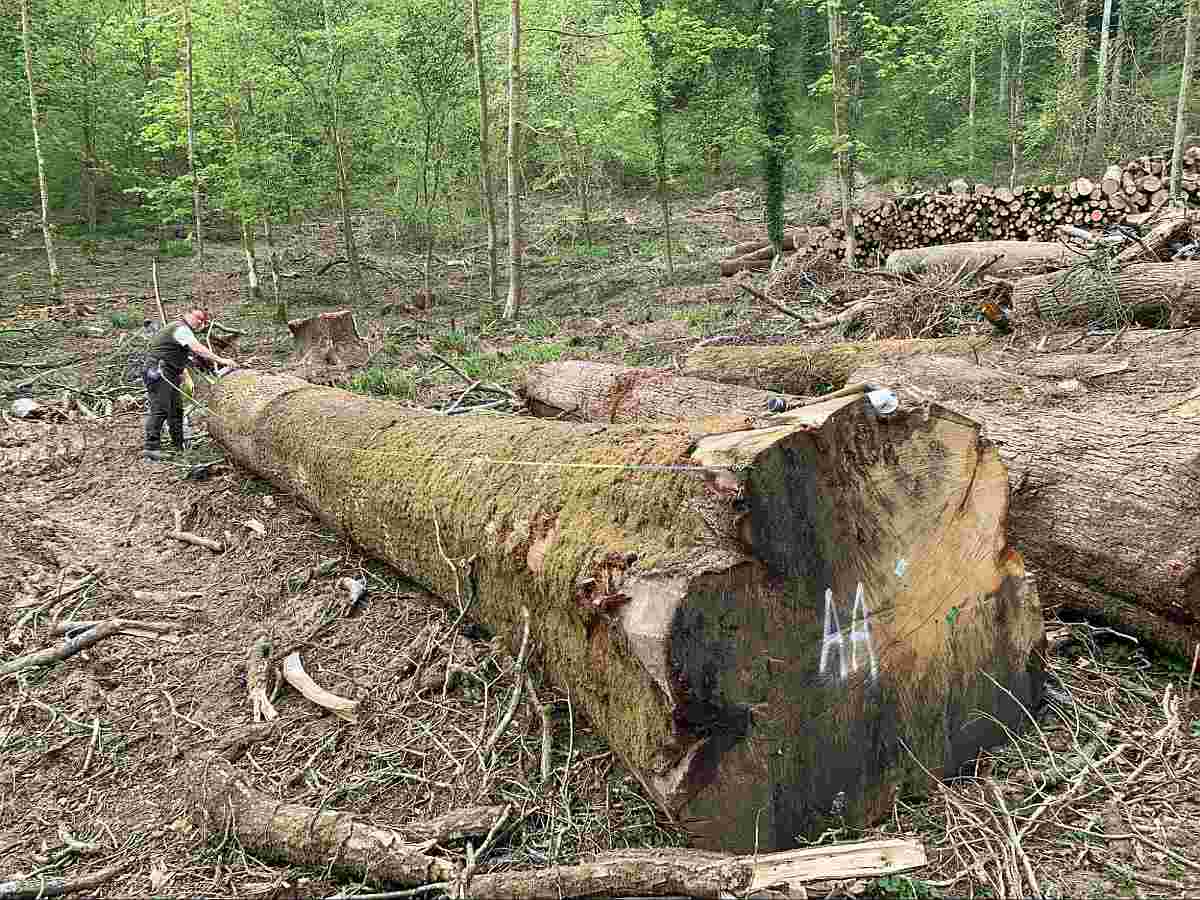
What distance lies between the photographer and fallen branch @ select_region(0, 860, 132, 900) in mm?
2457

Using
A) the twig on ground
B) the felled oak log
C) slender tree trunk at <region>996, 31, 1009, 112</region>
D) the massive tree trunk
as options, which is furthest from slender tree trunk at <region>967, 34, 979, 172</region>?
the twig on ground

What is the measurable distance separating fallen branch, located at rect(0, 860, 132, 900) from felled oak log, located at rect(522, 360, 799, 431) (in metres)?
3.97

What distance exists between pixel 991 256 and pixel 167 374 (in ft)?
31.3

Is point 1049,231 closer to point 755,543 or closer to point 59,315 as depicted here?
point 755,543

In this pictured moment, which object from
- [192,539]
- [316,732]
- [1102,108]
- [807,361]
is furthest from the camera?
[1102,108]

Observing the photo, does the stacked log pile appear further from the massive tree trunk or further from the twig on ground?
the twig on ground

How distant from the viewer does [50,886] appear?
2492 mm

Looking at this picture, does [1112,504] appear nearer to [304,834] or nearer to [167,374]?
[304,834]

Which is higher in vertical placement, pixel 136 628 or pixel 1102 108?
pixel 1102 108

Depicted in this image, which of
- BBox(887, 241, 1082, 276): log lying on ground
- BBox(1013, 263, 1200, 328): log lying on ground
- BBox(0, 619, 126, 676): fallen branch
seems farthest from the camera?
BBox(887, 241, 1082, 276): log lying on ground

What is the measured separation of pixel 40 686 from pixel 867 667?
152 inches

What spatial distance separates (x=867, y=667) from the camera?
2508 mm

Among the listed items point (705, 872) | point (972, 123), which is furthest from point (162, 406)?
point (972, 123)

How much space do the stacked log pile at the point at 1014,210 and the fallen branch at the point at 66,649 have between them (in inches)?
470
